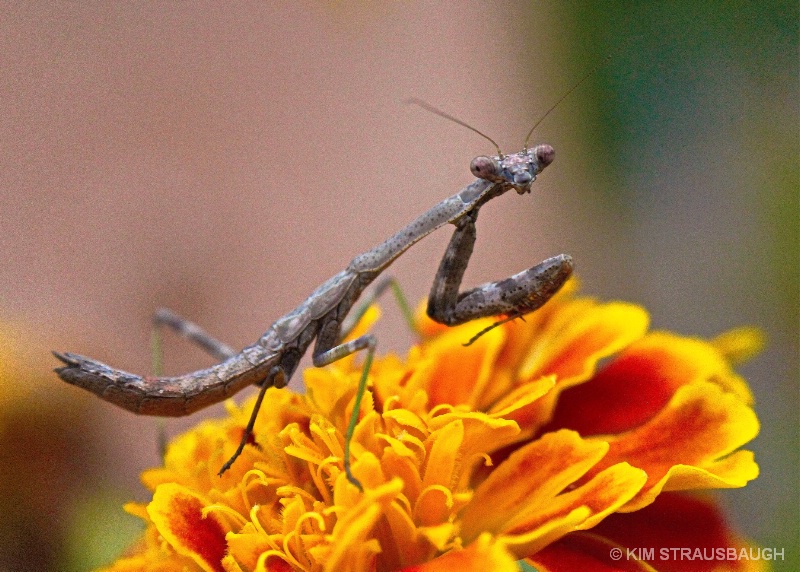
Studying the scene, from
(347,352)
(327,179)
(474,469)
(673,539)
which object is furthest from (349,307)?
(327,179)

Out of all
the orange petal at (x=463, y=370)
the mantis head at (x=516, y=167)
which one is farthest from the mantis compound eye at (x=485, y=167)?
the orange petal at (x=463, y=370)

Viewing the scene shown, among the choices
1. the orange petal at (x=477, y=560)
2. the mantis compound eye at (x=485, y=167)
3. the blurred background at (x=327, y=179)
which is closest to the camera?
the orange petal at (x=477, y=560)

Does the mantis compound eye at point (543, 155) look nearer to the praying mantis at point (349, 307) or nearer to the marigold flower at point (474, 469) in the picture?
the praying mantis at point (349, 307)

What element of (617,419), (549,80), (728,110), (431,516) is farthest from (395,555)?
(549,80)

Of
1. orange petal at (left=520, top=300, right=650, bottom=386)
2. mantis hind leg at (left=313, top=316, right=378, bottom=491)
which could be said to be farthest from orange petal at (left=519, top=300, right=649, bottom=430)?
mantis hind leg at (left=313, top=316, right=378, bottom=491)

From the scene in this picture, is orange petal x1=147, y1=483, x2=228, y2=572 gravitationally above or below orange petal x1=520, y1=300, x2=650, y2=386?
below

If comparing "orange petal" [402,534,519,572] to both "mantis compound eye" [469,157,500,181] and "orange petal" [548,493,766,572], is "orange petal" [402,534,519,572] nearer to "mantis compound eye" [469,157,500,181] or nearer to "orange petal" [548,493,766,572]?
"orange petal" [548,493,766,572]

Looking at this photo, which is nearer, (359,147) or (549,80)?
(359,147)

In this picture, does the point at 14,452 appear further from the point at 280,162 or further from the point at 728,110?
the point at 728,110
